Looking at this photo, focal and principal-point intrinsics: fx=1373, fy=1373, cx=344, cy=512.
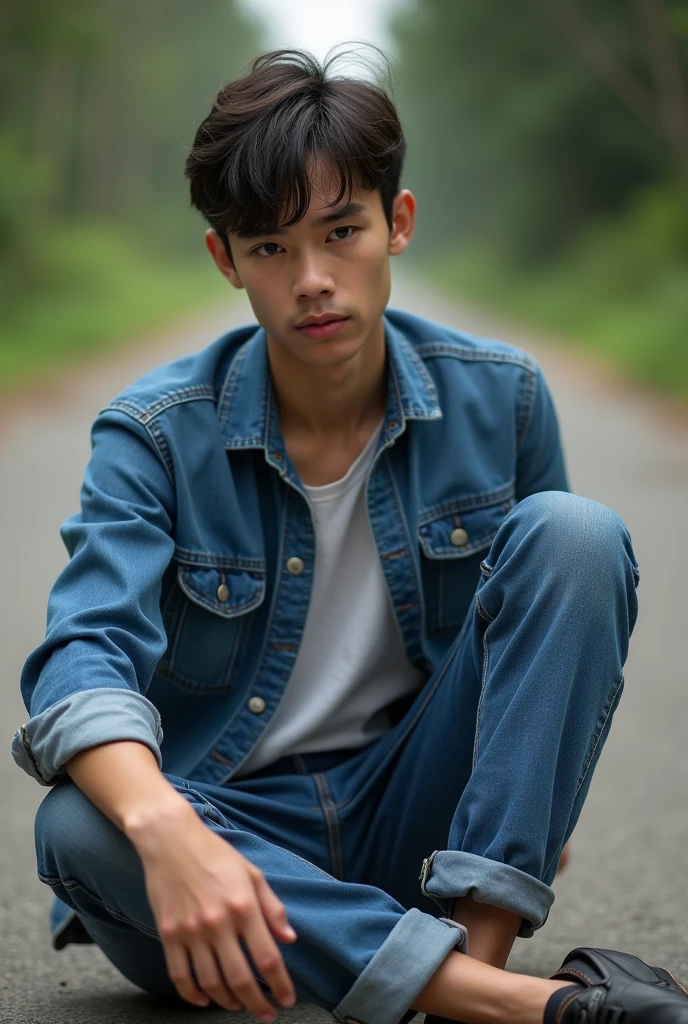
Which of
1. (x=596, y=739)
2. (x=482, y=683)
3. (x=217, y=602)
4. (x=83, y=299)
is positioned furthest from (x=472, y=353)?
(x=83, y=299)

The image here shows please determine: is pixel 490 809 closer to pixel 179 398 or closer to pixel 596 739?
pixel 596 739

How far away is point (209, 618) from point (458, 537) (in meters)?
0.49

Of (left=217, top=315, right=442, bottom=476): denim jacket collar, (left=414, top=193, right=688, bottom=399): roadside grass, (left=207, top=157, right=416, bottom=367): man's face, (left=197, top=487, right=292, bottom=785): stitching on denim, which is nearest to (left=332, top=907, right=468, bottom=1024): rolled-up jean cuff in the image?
(left=197, top=487, right=292, bottom=785): stitching on denim

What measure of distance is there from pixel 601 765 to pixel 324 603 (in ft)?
6.52

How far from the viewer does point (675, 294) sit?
16875 millimetres

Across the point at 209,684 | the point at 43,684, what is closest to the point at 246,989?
the point at 43,684

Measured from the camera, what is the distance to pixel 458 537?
256cm

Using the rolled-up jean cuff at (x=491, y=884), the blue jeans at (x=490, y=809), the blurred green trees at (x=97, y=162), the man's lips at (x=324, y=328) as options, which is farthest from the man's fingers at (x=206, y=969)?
the blurred green trees at (x=97, y=162)

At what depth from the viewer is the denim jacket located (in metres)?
2.31

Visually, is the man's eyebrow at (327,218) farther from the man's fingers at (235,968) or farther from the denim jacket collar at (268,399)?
the man's fingers at (235,968)

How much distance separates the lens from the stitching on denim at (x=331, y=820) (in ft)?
7.83

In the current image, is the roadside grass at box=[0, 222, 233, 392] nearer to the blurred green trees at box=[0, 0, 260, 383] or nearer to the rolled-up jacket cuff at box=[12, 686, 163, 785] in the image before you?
the blurred green trees at box=[0, 0, 260, 383]

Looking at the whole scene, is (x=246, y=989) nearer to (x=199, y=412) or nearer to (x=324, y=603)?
(x=324, y=603)

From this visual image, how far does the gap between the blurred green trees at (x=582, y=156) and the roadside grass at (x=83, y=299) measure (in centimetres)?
545
